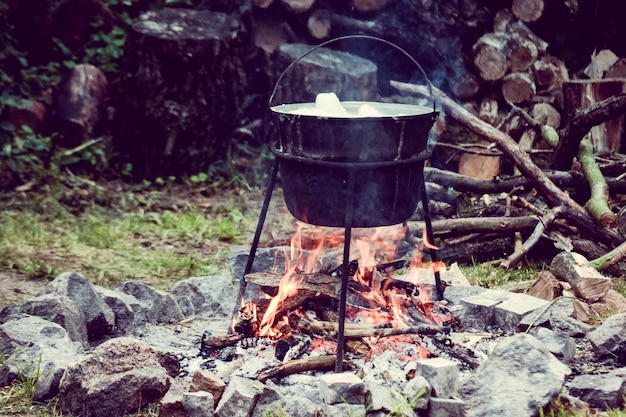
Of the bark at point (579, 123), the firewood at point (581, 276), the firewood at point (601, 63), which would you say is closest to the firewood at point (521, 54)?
the firewood at point (601, 63)

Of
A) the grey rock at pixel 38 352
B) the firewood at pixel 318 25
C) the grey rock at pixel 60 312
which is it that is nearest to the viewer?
the grey rock at pixel 38 352

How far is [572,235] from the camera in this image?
482cm

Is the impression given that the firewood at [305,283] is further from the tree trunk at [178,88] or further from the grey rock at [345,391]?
the tree trunk at [178,88]

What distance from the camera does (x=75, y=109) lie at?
6488 millimetres

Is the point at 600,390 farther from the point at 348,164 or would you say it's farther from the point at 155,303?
the point at 155,303

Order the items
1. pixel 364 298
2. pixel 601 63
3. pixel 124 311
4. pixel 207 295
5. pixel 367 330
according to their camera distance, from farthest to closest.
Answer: pixel 601 63 < pixel 207 295 < pixel 124 311 < pixel 364 298 < pixel 367 330

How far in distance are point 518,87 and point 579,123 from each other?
145 centimetres

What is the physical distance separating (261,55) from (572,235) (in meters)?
3.63

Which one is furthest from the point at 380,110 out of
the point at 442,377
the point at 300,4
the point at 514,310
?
the point at 300,4

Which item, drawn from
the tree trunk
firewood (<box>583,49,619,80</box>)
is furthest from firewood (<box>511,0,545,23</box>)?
the tree trunk

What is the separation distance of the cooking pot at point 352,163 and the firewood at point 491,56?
3075 mm

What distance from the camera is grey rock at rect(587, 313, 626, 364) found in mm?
3186

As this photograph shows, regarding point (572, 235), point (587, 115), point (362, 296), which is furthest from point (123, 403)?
point (587, 115)

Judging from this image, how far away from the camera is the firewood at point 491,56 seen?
20.3 feet
